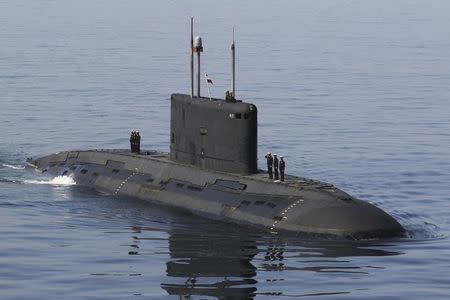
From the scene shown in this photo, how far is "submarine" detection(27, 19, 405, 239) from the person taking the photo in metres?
35.3

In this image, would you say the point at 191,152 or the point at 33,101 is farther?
the point at 33,101

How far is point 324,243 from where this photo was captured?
113ft

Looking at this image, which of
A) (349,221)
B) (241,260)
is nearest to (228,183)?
(349,221)

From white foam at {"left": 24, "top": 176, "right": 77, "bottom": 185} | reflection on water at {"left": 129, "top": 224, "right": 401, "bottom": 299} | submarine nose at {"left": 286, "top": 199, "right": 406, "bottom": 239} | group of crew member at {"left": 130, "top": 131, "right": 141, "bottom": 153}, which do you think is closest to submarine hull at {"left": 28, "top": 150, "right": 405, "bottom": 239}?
submarine nose at {"left": 286, "top": 199, "right": 406, "bottom": 239}

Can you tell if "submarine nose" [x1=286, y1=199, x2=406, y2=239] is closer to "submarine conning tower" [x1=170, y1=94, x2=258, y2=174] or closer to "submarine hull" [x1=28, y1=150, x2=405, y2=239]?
"submarine hull" [x1=28, y1=150, x2=405, y2=239]

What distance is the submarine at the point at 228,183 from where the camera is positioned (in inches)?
1391

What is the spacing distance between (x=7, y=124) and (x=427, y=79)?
124ft

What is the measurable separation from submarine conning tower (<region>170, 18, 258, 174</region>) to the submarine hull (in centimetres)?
40

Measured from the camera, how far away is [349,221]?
34906 millimetres

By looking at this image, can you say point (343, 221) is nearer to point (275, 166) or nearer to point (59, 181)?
point (275, 166)

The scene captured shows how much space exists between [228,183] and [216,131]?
1822 mm

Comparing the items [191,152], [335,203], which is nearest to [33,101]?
[191,152]

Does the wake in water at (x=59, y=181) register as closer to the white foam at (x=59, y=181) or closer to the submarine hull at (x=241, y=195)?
the white foam at (x=59, y=181)

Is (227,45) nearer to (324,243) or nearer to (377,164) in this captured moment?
(377,164)
